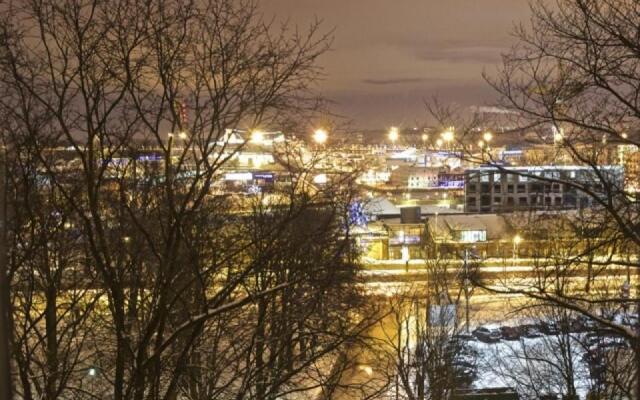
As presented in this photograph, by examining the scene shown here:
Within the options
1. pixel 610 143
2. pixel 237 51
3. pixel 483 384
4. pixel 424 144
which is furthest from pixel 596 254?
pixel 483 384

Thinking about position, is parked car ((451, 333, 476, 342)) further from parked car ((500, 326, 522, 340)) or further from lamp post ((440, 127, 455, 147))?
lamp post ((440, 127, 455, 147))

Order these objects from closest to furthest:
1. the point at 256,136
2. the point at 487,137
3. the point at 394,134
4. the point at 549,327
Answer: the point at 256,136
the point at 487,137
the point at 394,134
the point at 549,327

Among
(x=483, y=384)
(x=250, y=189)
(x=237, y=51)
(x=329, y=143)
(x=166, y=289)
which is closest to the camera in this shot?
(x=166, y=289)

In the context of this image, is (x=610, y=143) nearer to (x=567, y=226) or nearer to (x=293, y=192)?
(x=567, y=226)

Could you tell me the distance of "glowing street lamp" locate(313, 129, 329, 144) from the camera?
3795mm

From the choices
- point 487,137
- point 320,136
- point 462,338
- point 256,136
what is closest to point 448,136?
point 487,137

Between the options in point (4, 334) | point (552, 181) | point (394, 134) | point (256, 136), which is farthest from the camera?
point (394, 134)

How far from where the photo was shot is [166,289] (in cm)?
333

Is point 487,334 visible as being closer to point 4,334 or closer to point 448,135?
point 448,135

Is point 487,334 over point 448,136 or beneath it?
beneath

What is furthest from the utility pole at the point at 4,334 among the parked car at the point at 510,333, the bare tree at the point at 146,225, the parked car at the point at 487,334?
the parked car at the point at 487,334

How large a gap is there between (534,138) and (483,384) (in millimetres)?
8246

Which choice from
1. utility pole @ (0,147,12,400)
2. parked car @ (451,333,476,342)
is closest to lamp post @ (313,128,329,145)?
utility pole @ (0,147,12,400)

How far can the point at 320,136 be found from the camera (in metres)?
3.81
